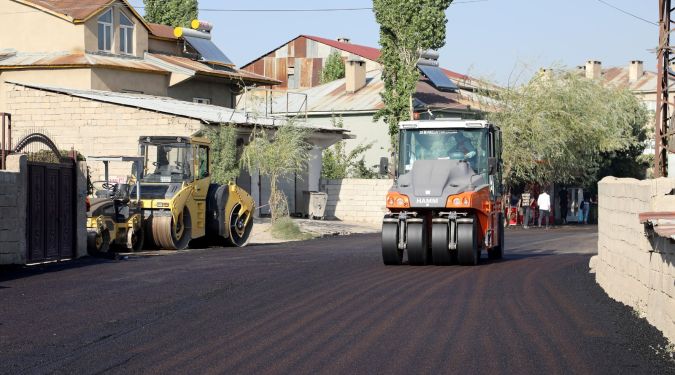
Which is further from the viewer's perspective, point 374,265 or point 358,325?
point 374,265

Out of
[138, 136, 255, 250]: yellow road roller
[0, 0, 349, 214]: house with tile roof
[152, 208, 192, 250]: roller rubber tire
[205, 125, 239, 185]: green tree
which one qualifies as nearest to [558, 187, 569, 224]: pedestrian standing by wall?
[0, 0, 349, 214]: house with tile roof

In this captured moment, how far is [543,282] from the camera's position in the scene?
18234mm

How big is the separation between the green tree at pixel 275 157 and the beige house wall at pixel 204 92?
991 centimetres

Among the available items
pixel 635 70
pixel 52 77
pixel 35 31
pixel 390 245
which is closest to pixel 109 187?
pixel 390 245

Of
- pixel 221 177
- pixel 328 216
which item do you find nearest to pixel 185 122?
pixel 221 177

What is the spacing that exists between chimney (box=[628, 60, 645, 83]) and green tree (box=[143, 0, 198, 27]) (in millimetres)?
48098

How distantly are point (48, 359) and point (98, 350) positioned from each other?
61cm

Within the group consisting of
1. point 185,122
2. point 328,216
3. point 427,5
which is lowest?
point 328,216

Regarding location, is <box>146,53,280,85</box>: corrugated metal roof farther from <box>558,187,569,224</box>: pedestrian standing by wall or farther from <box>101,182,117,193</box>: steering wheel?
<box>101,182,117,193</box>: steering wheel

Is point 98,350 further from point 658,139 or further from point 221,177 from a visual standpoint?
point 221,177

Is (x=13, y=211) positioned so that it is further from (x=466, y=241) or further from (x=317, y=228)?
(x=317, y=228)

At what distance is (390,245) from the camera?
21453mm

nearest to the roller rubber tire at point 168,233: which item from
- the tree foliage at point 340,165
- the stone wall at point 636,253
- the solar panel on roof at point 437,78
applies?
the stone wall at point 636,253

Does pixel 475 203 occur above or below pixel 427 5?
below
